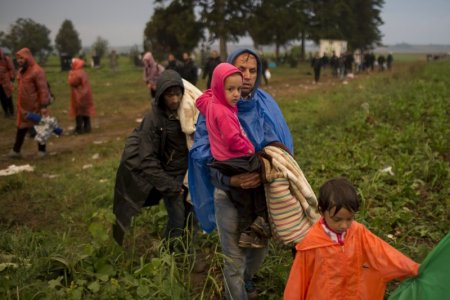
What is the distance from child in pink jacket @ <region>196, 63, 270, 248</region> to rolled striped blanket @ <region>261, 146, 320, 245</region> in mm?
85

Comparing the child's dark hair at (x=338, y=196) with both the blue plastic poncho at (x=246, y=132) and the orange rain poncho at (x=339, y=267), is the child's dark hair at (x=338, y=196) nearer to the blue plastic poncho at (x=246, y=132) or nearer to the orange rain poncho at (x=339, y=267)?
the orange rain poncho at (x=339, y=267)

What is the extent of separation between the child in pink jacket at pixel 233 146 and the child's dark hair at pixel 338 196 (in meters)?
0.48

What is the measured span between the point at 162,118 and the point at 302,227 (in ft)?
4.84

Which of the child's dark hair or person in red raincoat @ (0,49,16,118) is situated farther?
person in red raincoat @ (0,49,16,118)

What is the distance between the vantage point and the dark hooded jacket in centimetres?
327

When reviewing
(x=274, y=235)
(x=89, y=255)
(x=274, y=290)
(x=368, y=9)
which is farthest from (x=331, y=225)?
(x=368, y=9)

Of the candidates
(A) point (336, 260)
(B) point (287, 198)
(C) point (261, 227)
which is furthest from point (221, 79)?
(A) point (336, 260)

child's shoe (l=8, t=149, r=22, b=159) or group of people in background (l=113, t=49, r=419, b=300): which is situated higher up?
group of people in background (l=113, t=49, r=419, b=300)

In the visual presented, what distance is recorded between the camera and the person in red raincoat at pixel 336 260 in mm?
1954

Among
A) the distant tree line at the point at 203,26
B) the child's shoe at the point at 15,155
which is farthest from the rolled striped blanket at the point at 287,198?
the distant tree line at the point at 203,26

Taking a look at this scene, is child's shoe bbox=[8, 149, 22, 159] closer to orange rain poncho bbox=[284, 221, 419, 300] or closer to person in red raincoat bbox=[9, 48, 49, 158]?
person in red raincoat bbox=[9, 48, 49, 158]

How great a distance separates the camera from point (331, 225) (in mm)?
1989

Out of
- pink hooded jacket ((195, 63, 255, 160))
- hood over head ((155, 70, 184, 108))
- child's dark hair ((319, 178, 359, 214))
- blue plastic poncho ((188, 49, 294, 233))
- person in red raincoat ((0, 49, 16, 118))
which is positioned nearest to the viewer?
child's dark hair ((319, 178, 359, 214))

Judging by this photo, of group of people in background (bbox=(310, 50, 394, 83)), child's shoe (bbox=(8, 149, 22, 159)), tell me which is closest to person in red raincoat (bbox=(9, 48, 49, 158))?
child's shoe (bbox=(8, 149, 22, 159))
